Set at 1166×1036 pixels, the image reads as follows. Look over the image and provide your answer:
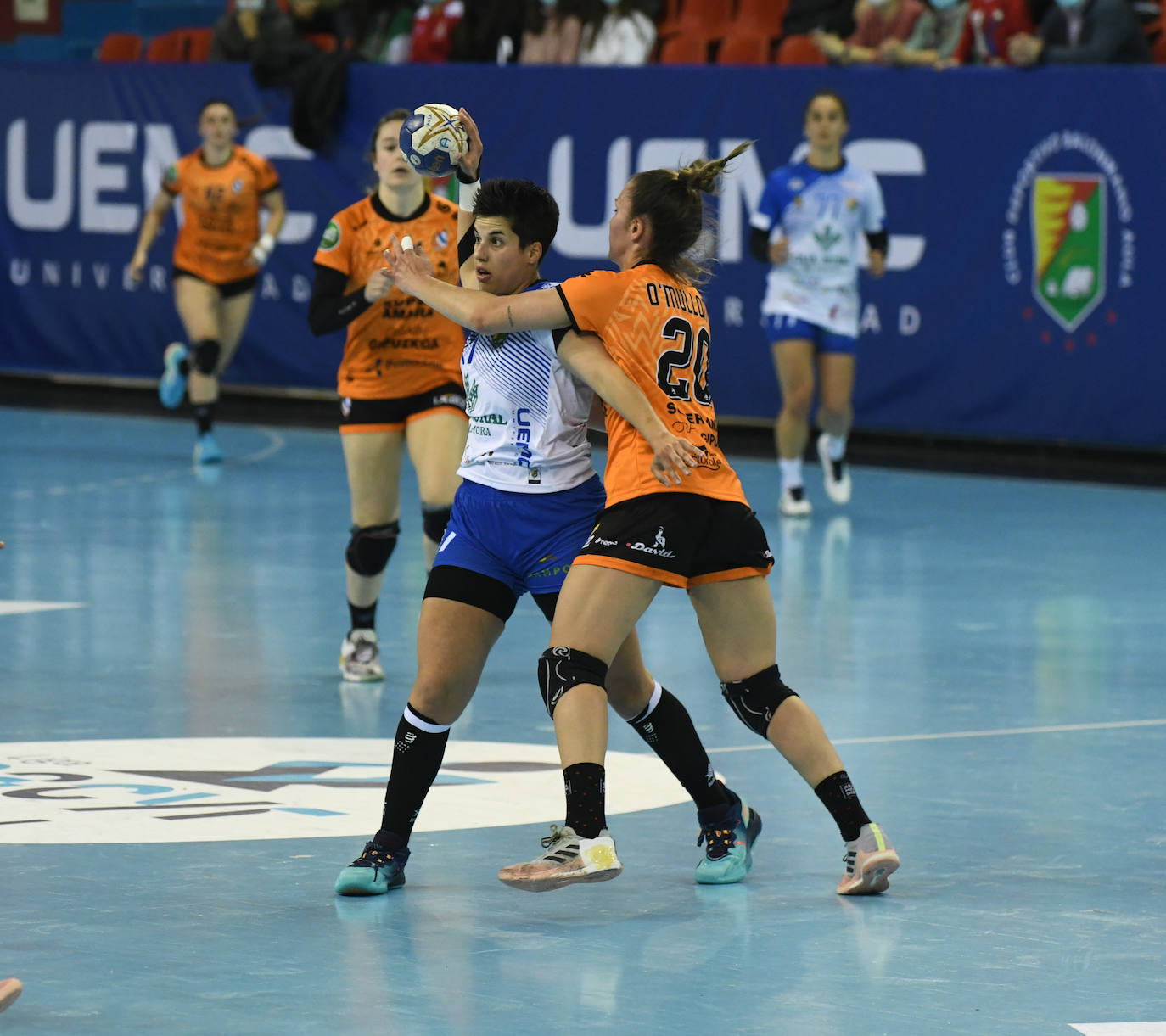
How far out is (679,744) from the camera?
5.95 meters

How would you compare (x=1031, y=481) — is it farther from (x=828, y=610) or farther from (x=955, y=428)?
(x=828, y=610)

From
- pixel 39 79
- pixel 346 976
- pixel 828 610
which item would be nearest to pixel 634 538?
pixel 346 976

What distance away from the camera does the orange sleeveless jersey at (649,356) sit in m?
5.69

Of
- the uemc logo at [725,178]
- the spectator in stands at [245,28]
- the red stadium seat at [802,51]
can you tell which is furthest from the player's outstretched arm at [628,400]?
the spectator in stands at [245,28]

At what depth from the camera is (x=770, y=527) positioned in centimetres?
1362

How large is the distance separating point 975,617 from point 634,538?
17.1 ft

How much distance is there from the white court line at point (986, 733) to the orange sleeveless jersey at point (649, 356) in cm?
214

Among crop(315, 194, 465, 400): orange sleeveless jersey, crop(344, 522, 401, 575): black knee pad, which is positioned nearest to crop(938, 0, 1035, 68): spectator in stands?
crop(315, 194, 465, 400): orange sleeveless jersey

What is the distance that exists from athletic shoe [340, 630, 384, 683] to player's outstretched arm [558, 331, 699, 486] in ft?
11.0

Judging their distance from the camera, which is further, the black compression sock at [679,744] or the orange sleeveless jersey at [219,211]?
the orange sleeveless jersey at [219,211]

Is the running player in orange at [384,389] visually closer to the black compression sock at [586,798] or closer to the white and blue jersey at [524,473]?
the white and blue jersey at [524,473]

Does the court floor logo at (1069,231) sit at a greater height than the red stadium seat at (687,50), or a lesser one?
lesser

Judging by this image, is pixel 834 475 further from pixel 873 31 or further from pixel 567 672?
pixel 567 672

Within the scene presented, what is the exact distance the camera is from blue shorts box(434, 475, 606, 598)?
19.1 ft
